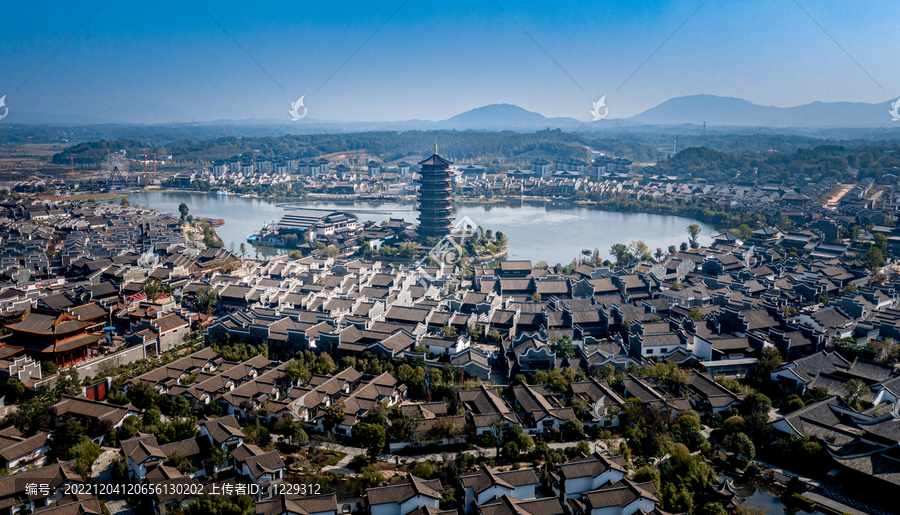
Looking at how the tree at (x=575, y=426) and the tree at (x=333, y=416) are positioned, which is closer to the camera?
the tree at (x=575, y=426)

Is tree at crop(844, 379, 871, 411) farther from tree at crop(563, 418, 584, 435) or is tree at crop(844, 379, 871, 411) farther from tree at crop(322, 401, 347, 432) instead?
tree at crop(322, 401, 347, 432)

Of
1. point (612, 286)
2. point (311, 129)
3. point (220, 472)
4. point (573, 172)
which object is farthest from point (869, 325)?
point (311, 129)

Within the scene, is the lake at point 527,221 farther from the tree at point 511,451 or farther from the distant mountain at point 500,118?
the distant mountain at point 500,118

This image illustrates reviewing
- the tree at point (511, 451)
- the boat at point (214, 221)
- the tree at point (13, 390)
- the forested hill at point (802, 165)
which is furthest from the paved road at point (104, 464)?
the forested hill at point (802, 165)

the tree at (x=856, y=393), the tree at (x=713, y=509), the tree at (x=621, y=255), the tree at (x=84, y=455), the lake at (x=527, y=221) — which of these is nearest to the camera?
the tree at (x=713, y=509)

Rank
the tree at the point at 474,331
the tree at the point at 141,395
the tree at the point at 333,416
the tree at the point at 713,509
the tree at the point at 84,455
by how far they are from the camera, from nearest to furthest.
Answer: the tree at the point at 713,509 → the tree at the point at 84,455 → the tree at the point at 333,416 → the tree at the point at 141,395 → the tree at the point at 474,331

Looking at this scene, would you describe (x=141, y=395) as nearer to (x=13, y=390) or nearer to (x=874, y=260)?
(x=13, y=390)

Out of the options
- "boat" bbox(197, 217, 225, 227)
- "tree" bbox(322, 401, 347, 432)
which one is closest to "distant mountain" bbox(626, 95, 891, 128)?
"boat" bbox(197, 217, 225, 227)

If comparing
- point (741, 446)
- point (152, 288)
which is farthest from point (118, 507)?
point (152, 288)

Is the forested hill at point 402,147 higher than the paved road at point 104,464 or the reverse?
higher
